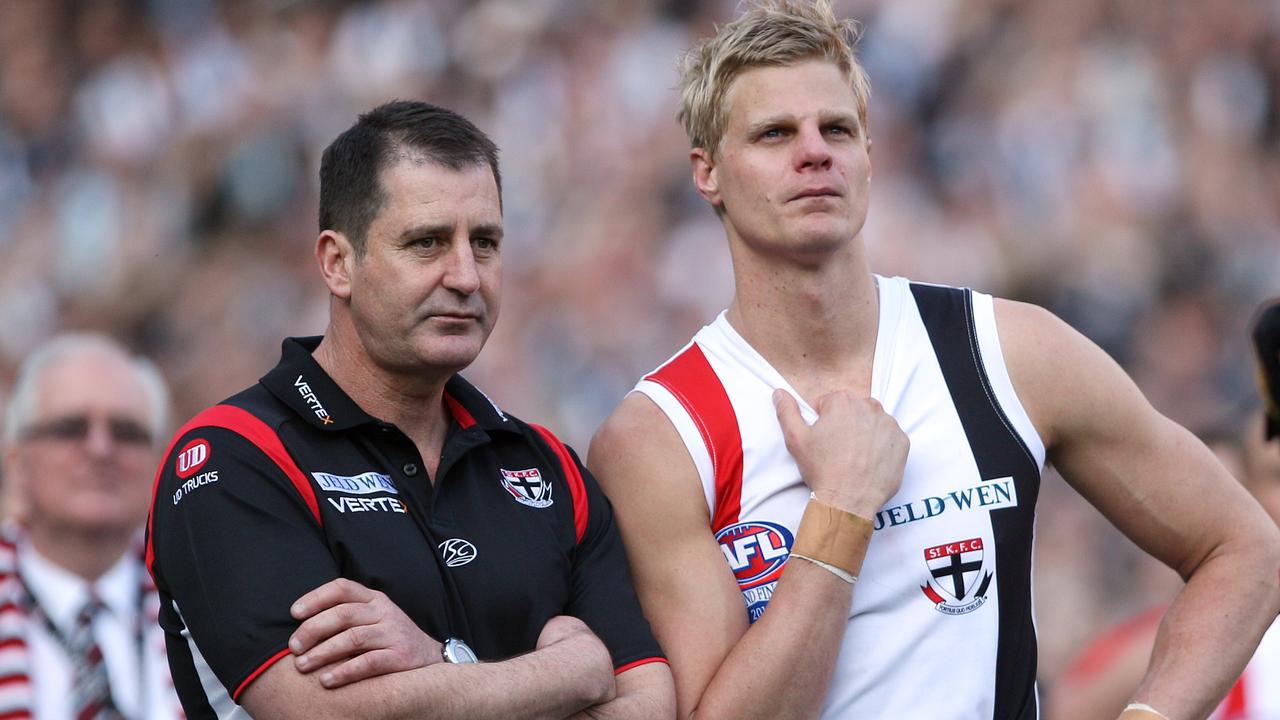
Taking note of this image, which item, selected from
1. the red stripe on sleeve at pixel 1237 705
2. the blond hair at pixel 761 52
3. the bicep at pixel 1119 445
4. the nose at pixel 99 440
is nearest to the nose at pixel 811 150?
the blond hair at pixel 761 52

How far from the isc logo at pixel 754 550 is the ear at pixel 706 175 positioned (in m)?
0.83

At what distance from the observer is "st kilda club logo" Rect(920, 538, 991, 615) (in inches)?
149

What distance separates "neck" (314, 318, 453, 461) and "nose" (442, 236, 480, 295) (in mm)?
228

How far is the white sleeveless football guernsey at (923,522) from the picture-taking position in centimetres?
377

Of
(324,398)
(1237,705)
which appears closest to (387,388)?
(324,398)

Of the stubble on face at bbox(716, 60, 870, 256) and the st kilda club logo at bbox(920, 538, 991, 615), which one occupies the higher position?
the stubble on face at bbox(716, 60, 870, 256)

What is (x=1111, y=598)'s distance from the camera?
9.62 metres

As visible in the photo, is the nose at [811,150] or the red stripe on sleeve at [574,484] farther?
the nose at [811,150]

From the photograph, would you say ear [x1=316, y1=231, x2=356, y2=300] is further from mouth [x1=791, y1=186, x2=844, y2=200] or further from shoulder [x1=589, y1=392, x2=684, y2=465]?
mouth [x1=791, y1=186, x2=844, y2=200]

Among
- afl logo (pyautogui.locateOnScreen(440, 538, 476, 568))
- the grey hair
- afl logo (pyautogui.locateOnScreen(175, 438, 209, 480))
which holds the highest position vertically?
the grey hair

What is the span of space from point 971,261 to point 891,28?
6.47 ft

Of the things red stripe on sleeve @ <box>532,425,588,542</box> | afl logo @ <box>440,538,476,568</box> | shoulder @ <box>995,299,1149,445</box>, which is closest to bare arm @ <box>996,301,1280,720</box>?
shoulder @ <box>995,299,1149,445</box>

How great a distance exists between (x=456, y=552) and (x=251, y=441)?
484mm

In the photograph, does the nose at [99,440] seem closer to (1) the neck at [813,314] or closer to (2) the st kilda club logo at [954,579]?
(1) the neck at [813,314]
